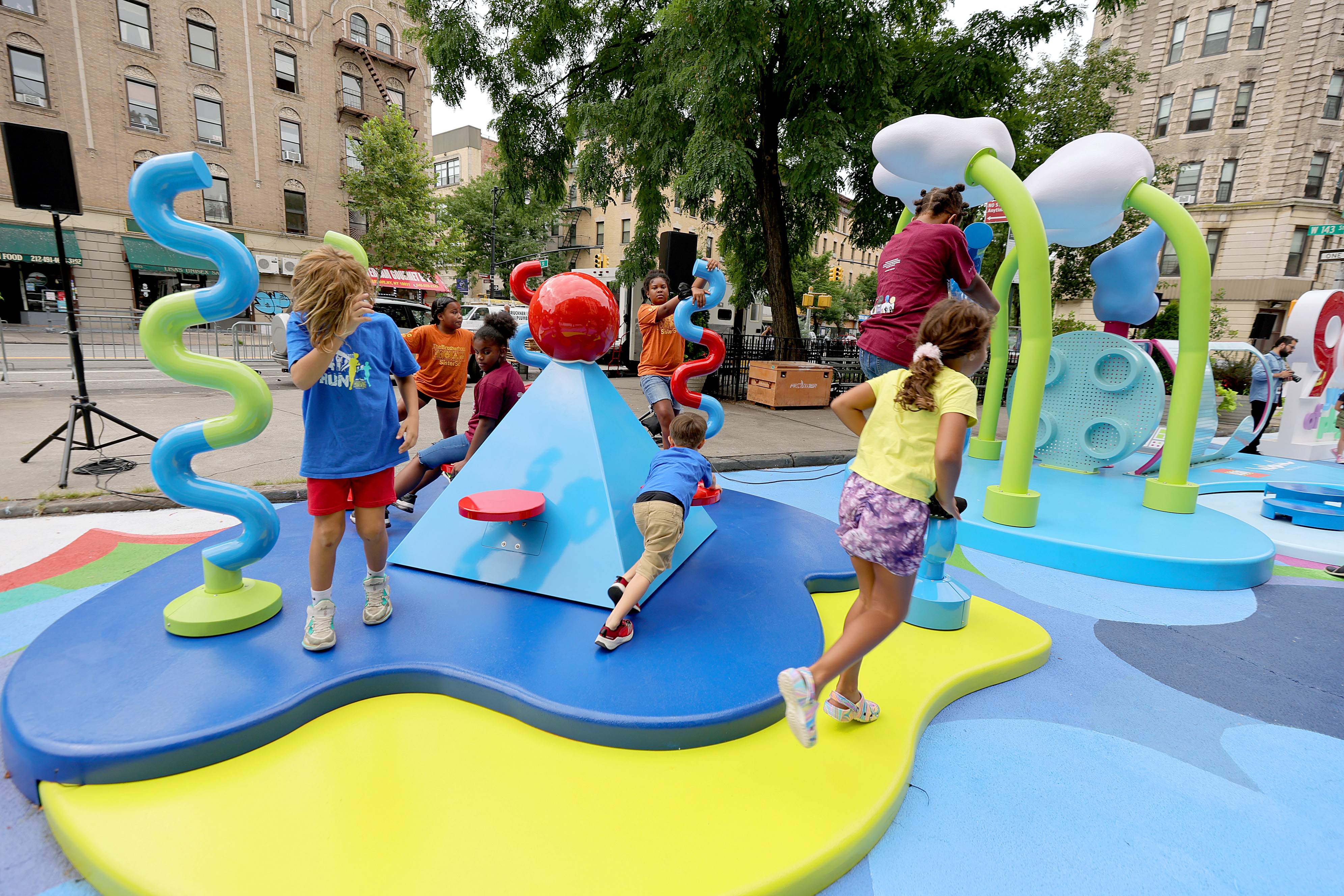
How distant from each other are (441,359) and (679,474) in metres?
2.95

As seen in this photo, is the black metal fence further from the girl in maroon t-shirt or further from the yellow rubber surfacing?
the yellow rubber surfacing

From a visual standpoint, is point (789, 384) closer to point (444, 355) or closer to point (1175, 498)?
point (1175, 498)

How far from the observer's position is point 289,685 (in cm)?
229

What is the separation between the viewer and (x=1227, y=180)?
2952 centimetres

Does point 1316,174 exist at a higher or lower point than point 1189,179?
lower

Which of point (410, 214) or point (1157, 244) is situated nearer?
point (1157, 244)

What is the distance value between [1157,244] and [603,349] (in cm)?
607

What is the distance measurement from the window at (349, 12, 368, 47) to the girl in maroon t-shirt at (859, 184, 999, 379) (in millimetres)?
35302

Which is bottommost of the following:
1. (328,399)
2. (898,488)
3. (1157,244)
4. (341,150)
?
(898,488)

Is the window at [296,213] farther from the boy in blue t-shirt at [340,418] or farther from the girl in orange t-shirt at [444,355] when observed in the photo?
the boy in blue t-shirt at [340,418]

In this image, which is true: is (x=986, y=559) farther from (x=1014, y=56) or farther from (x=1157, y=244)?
(x=1014, y=56)

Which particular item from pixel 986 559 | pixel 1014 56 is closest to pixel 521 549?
pixel 986 559

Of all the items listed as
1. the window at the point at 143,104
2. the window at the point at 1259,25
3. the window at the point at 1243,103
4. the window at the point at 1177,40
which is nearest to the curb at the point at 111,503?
the window at the point at 143,104

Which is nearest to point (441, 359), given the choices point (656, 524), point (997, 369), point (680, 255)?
point (656, 524)
